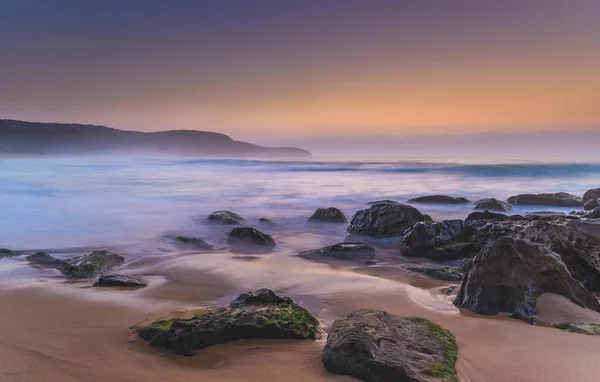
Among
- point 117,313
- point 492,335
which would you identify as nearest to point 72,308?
point 117,313

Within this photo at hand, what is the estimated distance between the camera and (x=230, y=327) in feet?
11.1

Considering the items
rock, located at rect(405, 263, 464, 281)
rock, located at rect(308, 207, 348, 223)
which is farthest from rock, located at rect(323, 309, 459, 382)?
rock, located at rect(308, 207, 348, 223)

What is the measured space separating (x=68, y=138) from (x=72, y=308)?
110 m

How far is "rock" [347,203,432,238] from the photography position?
8.98 meters

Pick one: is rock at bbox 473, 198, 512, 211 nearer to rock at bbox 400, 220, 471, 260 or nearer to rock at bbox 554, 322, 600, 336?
rock at bbox 400, 220, 471, 260

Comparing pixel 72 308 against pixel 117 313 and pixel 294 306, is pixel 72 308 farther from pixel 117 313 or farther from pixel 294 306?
pixel 294 306

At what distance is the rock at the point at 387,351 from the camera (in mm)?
2676

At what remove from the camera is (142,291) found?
5141 millimetres

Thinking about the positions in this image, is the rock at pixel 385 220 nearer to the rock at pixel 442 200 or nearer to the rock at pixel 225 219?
the rock at pixel 225 219

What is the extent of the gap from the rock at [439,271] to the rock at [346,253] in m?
1.00

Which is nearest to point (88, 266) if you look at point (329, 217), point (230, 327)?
point (230, 327)

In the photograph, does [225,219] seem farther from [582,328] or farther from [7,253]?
[582,328]

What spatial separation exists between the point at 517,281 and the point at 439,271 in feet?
5.66

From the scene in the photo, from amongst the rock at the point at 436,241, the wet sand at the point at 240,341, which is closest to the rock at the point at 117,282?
the wet sand at the point at 240,341
